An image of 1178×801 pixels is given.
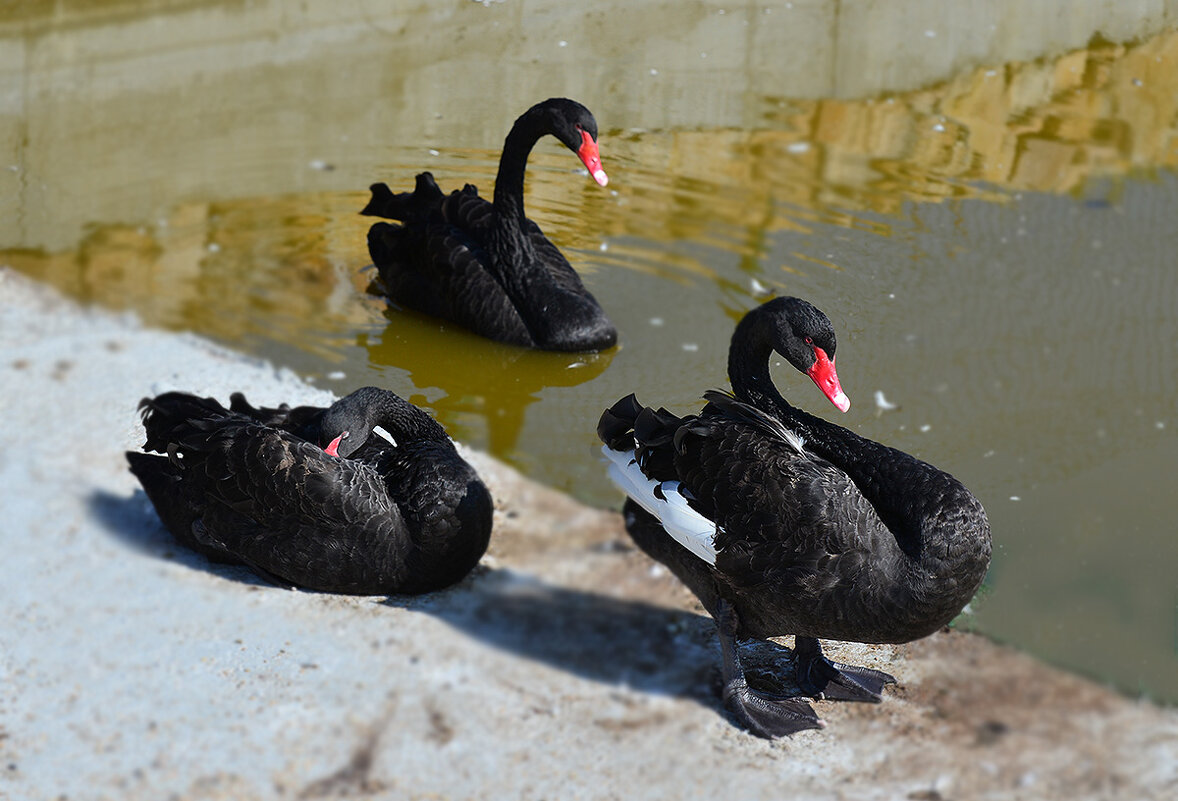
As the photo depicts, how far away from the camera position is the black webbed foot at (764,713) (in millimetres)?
3887

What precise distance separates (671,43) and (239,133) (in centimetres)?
306

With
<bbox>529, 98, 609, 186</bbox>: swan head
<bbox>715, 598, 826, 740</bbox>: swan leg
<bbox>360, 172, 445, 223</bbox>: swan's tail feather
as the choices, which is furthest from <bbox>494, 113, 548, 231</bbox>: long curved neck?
<bbox>715, 598, 826, 740</bbox>: swan leg

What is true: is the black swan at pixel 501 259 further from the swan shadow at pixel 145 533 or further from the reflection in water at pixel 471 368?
the swan shadow at pixel 145 533

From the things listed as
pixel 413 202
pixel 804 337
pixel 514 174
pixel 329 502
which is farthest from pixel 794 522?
pixel 413 202

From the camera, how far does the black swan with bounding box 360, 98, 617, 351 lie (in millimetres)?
6039

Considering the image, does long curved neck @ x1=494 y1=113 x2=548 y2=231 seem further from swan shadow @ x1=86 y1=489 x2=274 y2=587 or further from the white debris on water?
swan shadow @ x1=86 y1=489 x2=274 y2=587

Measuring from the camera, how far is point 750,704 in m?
3.94

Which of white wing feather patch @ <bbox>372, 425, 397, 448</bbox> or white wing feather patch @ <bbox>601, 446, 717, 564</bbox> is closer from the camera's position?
white wing feather patch @ <bbox>601, 446, 717, 564</bbox>

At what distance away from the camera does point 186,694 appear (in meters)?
3.88

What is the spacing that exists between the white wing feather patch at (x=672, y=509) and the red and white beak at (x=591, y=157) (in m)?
2.04

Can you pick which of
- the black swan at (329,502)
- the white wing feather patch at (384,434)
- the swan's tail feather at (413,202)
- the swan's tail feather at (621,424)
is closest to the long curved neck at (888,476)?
the swan's tail feather at (621,424)

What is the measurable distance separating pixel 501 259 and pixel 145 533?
7.22ft

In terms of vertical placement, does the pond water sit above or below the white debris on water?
above

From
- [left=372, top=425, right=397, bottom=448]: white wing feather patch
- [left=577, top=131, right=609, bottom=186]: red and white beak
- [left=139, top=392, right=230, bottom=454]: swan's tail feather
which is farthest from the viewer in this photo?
[left=577, top=131, right=609, bottom=186]: red and white beak
